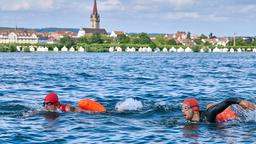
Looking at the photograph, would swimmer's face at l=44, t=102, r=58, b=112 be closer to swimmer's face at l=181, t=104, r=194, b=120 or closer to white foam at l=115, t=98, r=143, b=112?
white foam at l=115, t=98, r=143, b=112

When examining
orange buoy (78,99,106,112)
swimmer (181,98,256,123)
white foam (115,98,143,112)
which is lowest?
white foam (115,98,143,112)

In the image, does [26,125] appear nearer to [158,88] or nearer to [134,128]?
[134,128]

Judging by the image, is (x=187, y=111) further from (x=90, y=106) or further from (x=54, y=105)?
(x=54, y=105)

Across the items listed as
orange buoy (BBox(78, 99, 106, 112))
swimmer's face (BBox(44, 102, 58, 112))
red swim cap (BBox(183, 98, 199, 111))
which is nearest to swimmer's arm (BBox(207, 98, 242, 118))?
red swim cap (BBox(183, 98, 199, 111))

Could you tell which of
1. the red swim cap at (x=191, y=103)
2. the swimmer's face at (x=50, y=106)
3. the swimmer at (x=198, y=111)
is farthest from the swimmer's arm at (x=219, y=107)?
the swimmer's face at (x=50, y=106)

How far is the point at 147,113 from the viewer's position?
826 inches

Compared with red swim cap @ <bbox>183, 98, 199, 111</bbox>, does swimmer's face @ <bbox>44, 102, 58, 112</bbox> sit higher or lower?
lower

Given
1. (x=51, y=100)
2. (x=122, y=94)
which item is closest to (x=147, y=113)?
(x=51, y=100)

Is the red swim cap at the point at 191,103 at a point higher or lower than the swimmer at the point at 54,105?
higher

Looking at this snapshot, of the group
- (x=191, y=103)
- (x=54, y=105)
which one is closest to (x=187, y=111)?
(x=191, y=103)

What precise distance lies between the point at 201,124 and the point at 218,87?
56.3 ft

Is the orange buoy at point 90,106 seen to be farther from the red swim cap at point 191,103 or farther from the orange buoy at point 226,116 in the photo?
the red swim cap at point 191,103

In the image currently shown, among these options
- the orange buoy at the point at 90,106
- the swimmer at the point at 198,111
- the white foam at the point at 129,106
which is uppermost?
the swimmer at the point at 198,111

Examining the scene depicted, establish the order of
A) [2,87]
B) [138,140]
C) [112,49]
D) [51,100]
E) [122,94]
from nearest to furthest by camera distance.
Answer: [138,140], [51,100], [122,94], [2,87], [112,49]
